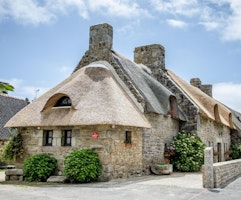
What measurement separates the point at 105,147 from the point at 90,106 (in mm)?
1746

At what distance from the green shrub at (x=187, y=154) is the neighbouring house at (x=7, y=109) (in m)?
11.7

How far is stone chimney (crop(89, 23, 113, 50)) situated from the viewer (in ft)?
51.1

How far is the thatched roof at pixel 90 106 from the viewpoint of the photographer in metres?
11.5

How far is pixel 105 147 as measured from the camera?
1164cm

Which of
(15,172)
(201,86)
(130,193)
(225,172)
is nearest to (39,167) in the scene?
Result: (15,172)

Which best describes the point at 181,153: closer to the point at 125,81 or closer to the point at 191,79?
the point at 125,81

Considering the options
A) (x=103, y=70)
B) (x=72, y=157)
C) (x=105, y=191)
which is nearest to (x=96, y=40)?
A: (x=103, y=70)

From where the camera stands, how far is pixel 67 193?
866 cm

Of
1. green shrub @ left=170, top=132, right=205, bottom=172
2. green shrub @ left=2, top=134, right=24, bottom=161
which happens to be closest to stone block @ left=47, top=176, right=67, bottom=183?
green shrub @ left=2, top=134, right=24, bottom=161

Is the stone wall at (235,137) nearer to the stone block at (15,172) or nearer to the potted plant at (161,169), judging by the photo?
the potted plant at (161,169)

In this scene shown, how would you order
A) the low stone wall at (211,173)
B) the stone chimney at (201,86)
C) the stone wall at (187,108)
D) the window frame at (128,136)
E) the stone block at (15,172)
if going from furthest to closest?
the stone chimney at (201,86)
the stone wall at (187,108)
the window frame at (128,136)
the stone block at (15,172)
the low stone wall at (211,173)

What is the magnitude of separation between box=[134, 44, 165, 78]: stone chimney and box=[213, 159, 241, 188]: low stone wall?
7.80 meters

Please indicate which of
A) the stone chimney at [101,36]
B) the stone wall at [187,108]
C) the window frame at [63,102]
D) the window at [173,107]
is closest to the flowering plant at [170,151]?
the window at [173,107]

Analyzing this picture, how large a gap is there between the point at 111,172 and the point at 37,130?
398cm
